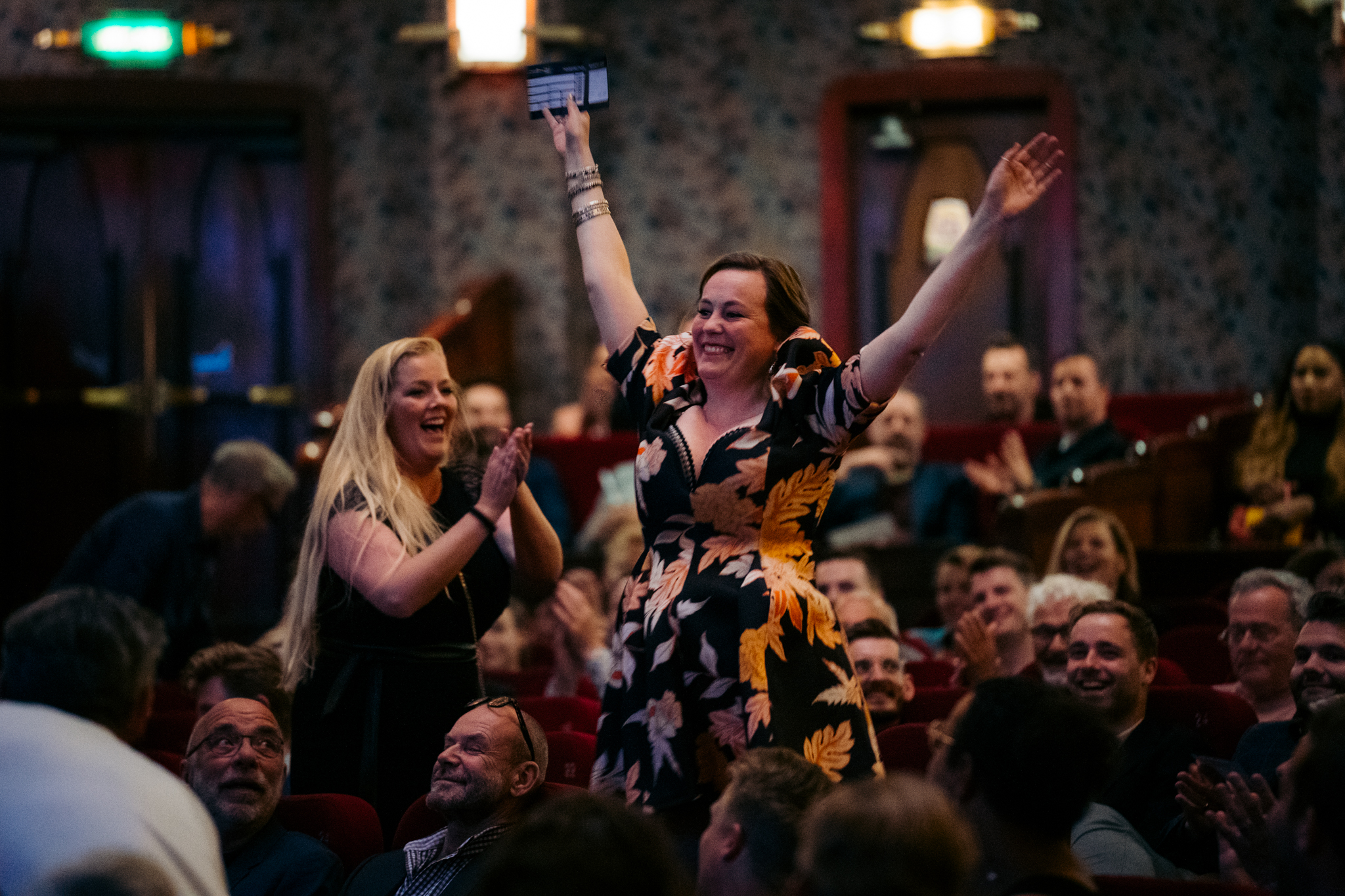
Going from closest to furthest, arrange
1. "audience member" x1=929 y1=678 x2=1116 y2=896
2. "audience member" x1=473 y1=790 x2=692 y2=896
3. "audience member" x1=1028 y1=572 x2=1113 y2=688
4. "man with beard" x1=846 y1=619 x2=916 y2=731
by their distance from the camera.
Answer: "audience member" x1=473 y1=790 x2=692 y2=896 → "audience member" x1=929 y1=678 x2=1116 y2=896 → "man with beard" x1=846 y1=619 x2=916 y2=731 → "audience member" x1=1028 y1=572 x2=1113 y2=688

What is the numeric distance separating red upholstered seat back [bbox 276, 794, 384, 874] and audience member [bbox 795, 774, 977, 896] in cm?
136

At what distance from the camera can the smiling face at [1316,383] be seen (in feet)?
17.7

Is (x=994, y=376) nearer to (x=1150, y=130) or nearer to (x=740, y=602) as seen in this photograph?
(x=1150, y=130)

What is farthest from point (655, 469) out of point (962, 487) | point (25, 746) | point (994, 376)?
point (994, 376)

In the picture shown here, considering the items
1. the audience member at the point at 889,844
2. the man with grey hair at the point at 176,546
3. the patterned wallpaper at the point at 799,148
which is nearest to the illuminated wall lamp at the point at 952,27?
the patterned wallpaper at the point at 799,148

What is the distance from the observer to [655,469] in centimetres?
199

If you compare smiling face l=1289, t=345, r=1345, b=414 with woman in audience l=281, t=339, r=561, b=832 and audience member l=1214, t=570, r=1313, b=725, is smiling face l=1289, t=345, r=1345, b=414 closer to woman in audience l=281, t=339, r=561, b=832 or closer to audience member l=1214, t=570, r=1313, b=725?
audience member l=1214, t=570, r=1313, b=725

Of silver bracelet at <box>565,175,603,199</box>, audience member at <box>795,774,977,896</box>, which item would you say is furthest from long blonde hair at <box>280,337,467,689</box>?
audience member at <box>795,774,977,896</box>

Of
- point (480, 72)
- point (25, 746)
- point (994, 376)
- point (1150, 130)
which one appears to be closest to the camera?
point (25, 746)

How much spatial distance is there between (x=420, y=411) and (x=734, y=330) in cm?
77

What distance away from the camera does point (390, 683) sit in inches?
102

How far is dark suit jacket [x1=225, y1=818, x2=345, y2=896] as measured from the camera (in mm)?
2434

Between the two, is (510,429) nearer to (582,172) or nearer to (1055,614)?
(1055,614)

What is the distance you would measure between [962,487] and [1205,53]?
3387 millimetres
